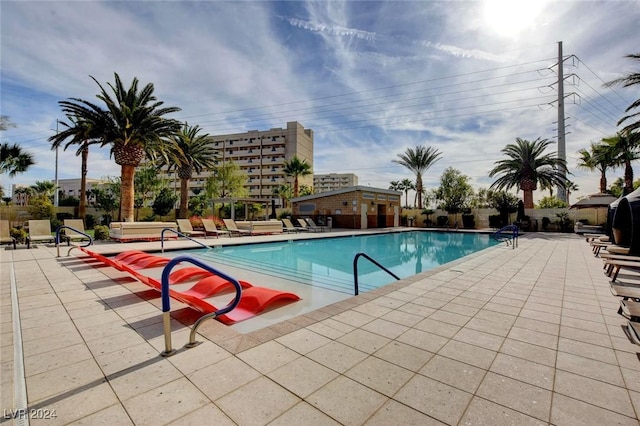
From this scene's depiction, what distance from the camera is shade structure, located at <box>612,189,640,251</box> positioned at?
638cm

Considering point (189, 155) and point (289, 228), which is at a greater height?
point (189, 155)

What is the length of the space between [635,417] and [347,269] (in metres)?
7.71

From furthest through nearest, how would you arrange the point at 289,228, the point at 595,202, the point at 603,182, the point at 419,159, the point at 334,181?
the point at 334,181 < the point at 419,159 < the point at 603,182 < the point at 595,202 < the point at 289,228

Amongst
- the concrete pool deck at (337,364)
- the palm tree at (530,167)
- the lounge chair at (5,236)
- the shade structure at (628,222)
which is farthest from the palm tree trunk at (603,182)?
the lounge chair at (5,236)

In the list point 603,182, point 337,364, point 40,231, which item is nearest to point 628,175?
point 603,182

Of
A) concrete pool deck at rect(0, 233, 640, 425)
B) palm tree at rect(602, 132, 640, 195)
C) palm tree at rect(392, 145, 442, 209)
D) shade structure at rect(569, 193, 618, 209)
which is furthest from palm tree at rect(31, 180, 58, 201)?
palm tree at rect(602, 132, 640, 195)

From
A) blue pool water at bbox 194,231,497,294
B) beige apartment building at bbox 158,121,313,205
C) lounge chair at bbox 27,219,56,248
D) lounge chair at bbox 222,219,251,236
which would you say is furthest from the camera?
beige apartment building at bbox 158,121,313,205

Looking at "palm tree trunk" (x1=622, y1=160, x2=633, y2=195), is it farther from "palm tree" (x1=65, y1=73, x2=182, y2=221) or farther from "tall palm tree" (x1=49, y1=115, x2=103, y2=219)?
"tall palm tree" (x1=49, y1=115, x2=103, y2=219)

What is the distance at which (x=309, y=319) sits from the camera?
382 centimetres

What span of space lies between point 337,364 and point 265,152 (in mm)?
66810

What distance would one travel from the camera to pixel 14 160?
758 inches

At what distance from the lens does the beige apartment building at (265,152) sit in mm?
64688

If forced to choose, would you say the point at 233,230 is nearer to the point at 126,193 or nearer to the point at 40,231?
the point at 126,193

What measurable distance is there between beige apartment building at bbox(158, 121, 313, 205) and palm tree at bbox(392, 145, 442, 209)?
32621 mm
